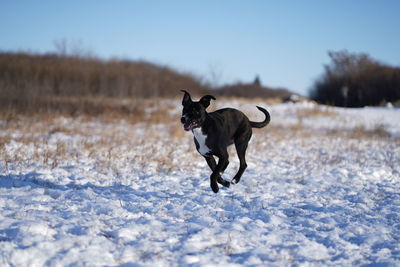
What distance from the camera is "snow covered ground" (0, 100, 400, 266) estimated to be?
3.16m

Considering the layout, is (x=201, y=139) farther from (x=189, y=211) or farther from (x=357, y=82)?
(x=357, y=82)

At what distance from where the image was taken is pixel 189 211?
4.52m

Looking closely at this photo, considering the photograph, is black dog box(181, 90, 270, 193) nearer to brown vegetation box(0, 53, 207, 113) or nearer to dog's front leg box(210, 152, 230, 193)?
dog's front leg box(210, 152, 230, 193)

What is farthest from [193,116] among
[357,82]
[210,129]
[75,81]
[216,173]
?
[357,82]

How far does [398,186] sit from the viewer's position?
652cm

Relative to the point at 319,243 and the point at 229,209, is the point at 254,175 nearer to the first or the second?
the point at 229,209

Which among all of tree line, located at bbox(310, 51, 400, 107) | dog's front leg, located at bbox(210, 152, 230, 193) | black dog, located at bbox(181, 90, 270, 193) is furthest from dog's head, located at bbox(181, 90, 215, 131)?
tree line, located at bbox(310, 51, 400, 107)

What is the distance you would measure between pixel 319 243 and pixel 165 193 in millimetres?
2591

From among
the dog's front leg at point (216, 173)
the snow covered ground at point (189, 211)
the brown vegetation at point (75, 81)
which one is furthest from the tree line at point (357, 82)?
the dog's front leg at point (216, 173)

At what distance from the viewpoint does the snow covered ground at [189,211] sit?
3160 mm

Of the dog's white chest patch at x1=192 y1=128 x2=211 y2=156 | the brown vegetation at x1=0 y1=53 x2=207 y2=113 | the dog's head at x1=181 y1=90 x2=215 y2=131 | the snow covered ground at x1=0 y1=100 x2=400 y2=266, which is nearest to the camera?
the snow covered ground at x1=0 y1=100 x2=400 y2=266

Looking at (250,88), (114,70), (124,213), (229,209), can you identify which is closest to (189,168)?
(229,209)

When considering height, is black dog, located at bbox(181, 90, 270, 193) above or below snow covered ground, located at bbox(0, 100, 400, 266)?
above

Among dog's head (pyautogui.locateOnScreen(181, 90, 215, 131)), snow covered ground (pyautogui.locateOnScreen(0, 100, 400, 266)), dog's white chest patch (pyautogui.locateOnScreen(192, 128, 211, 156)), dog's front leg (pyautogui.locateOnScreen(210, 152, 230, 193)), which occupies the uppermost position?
dog's head (pyautogui.locateOnScreen(181, 90, 215, 131))
